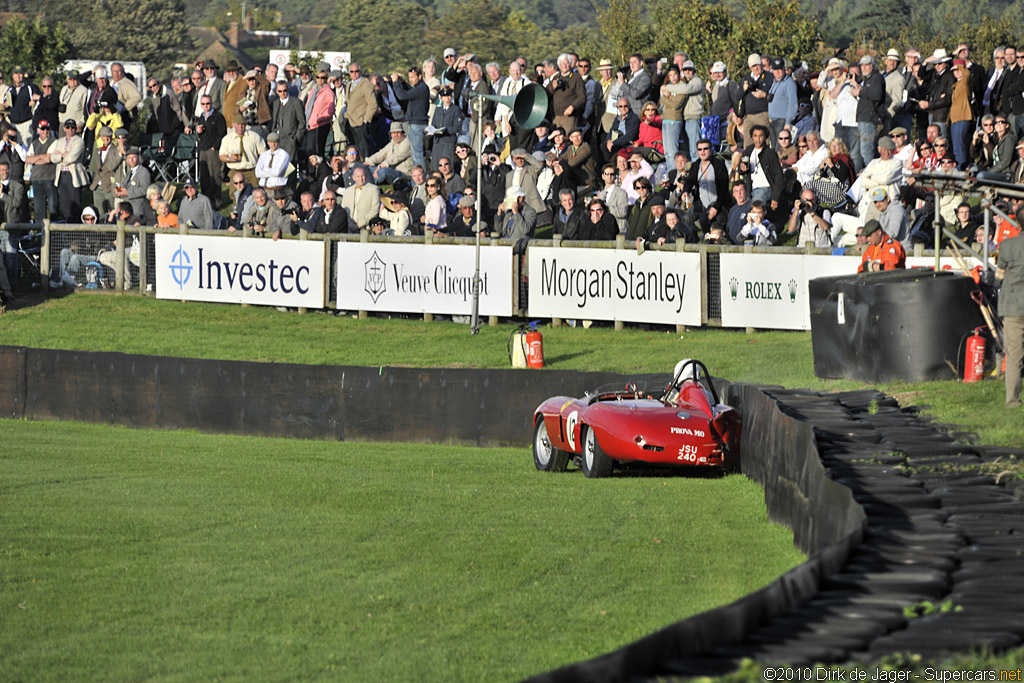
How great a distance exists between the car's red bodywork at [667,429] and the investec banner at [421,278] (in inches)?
387

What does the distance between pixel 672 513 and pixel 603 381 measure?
5467mm

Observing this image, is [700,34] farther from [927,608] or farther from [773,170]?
[927,608]

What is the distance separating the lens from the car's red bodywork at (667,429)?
12906 millimetres

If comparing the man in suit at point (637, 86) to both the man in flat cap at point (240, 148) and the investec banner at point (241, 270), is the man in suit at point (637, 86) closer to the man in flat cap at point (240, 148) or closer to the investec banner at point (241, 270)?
the investec banner at point (241, 270)

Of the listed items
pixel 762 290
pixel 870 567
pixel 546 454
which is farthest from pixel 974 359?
pixel 870 567

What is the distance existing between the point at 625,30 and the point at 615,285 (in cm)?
4520

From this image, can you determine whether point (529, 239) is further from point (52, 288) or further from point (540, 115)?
point (52, 288)

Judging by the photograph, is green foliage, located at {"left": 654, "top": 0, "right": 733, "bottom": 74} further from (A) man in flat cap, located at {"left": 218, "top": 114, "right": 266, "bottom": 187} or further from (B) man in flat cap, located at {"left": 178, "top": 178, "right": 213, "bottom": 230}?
(B) man in flat cap, located at {"left": 178, "top": 178, "right": 213, "bottom": 230}

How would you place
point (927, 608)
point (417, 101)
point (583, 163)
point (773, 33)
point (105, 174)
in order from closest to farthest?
point (927, 608) < point (583, 163) < point (417, 101) < point (105, 174) < point (773, 33)

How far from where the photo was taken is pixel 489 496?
12.1m

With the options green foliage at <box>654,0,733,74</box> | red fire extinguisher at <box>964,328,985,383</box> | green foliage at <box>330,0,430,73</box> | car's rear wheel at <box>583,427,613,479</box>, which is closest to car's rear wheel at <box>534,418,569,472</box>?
car's rear wheel at <box>583,427,613,479</box>

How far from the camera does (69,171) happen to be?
29547 millimetres

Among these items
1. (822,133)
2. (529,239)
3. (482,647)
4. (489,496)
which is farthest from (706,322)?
(482,647)

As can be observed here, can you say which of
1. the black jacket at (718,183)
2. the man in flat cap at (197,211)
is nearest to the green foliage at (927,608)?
the black jacket at (718,183)
